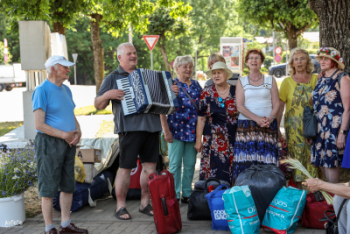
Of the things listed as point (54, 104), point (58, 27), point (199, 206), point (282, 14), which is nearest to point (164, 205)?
point (199, 206)

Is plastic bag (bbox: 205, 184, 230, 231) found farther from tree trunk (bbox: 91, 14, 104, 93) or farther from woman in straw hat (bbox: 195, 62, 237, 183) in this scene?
tree trunk (bbox: 91, 14, 104, 93)

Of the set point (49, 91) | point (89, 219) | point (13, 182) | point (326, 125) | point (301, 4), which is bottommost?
point (89, 219)

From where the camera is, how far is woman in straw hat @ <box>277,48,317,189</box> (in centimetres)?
491

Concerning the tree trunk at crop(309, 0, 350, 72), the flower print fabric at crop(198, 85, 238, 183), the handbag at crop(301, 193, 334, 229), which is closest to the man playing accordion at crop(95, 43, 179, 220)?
the flower print fabric at crop(198, 85, 238, 183)

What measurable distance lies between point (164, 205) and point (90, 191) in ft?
4.92

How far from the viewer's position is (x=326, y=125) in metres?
4.52

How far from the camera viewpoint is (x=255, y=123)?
4.66 metres

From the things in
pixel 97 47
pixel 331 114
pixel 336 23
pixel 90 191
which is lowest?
pixel 90 191

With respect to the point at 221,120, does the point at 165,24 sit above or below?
above

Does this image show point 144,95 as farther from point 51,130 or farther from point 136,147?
point 51,130

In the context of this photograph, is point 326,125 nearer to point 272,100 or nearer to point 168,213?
point 272,100

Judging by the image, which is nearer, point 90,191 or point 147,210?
point 147,210

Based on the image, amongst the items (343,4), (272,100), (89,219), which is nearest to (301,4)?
(343,4)

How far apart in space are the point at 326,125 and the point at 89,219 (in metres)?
3.01
